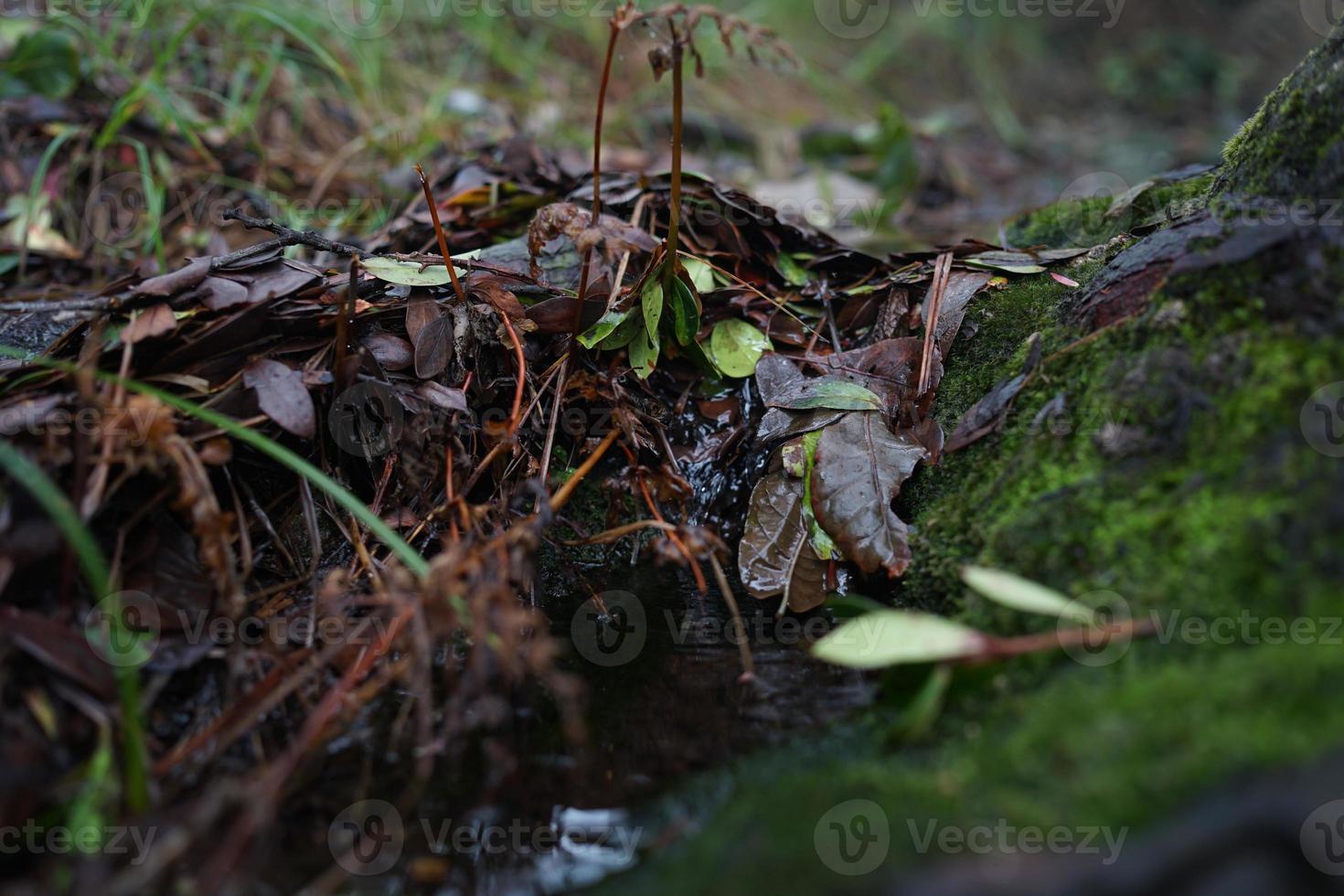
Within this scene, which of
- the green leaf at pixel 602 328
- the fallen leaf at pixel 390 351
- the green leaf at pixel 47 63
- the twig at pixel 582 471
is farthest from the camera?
the green leaf at pixel 47 63

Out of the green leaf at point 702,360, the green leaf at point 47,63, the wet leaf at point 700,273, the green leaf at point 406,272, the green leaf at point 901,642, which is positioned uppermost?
the green leaf at point 47,63

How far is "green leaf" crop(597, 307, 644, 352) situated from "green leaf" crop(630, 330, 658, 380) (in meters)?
0.02

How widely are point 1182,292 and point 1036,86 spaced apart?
819 centimetres

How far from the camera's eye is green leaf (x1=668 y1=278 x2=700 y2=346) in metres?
1.94

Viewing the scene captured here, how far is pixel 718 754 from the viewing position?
4.43ft

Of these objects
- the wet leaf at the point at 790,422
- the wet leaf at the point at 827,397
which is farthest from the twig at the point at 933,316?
the wet leaf at the point at 790,422

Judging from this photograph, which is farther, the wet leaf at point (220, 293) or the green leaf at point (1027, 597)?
the wet leaf at point (220, 293)

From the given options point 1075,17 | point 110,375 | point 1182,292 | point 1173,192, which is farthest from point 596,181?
point 1075,17

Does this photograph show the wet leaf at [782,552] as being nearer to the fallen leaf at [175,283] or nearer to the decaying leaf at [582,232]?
the decaying leaf at [582,232]

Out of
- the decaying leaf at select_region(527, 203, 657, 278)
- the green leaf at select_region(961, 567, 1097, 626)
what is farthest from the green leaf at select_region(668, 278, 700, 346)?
the green leaf at select_region(961, 567, 1097, 626)

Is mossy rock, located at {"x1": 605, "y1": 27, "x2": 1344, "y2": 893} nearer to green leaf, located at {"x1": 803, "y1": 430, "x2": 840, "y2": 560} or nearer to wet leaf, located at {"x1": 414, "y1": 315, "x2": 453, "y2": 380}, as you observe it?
green leaf, located at {"x1": 803, "y1": 430, "x2": 840, "y2": 560}

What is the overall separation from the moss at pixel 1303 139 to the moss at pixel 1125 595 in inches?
9.3

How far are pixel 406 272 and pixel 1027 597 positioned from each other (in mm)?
1395

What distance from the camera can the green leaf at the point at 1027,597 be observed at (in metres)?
1.25
